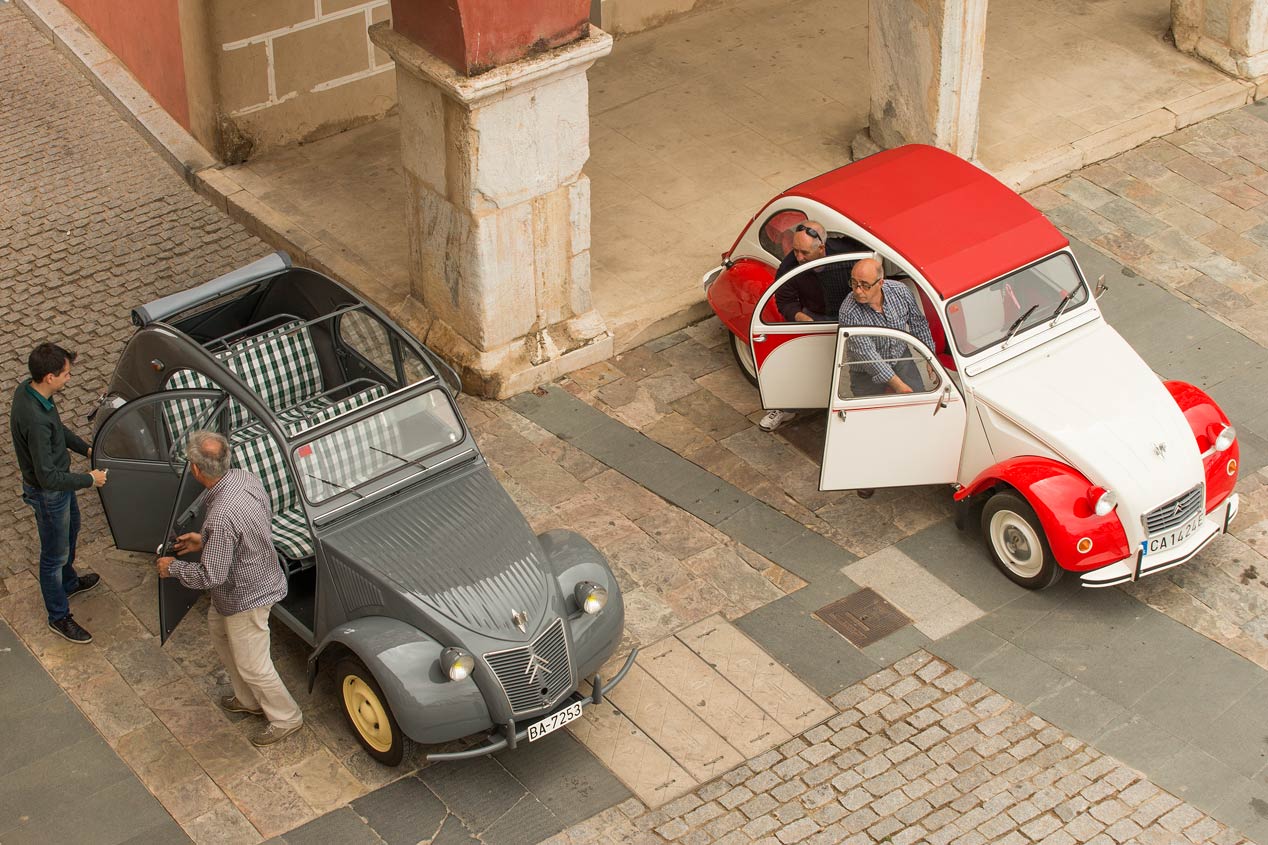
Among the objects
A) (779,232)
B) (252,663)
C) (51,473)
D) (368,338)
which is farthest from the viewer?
(779,232)

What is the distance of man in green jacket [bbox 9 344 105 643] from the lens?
311 inches

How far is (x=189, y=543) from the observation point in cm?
759

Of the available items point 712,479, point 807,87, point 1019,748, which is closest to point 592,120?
point 807,87

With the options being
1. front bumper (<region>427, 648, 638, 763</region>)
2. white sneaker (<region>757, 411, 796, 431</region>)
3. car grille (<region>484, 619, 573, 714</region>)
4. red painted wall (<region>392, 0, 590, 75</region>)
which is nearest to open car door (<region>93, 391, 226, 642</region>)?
front bumper (<region>427, 648, 638, 763</region>)

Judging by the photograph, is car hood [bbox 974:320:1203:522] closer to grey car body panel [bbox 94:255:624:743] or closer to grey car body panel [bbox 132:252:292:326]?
grey car body panel [bbox 94:255:624:743]

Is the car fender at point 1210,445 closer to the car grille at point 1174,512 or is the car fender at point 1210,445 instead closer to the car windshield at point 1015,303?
the car grille at point 1174,512

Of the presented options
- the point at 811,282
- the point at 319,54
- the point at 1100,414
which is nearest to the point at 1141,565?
the point at 1100,414

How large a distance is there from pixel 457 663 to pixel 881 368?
3.08 m

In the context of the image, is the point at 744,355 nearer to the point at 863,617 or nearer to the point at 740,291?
the point at 740,291

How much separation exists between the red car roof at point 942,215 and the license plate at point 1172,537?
176cm

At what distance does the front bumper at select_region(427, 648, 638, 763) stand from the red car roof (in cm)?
310

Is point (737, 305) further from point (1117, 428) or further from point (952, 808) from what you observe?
point (952, 808)

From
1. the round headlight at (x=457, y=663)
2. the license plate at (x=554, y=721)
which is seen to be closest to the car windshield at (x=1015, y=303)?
the license plate at (x=554, y=721)

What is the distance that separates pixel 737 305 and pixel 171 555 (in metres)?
4.21
